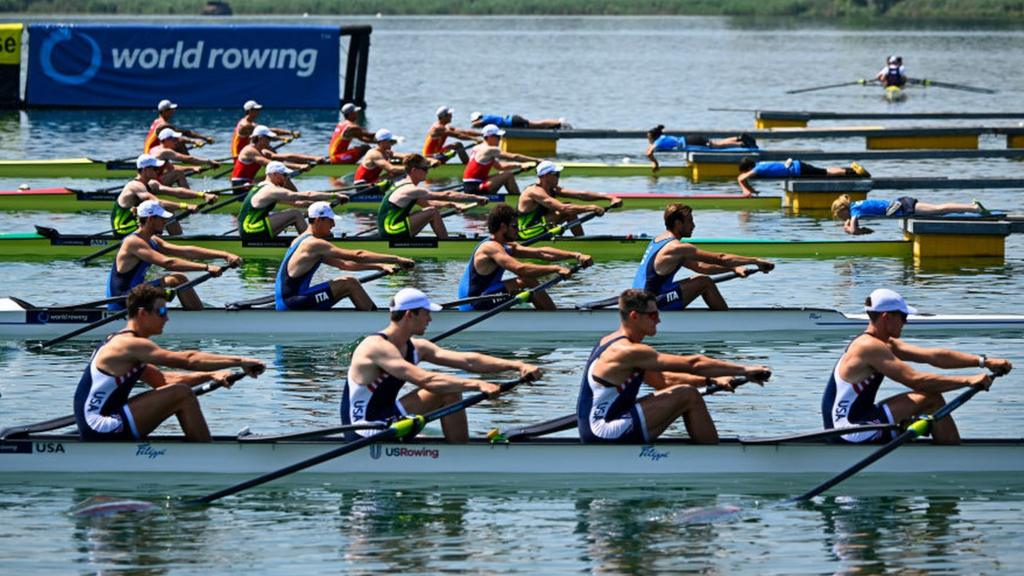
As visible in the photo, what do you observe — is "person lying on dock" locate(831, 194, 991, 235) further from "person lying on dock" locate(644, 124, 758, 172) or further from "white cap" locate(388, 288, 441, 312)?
"white cap" locate(388, 288, 441, 312)

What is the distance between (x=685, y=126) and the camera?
152ft

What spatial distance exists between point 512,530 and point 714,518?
1.46m

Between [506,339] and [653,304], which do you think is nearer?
[653,304]

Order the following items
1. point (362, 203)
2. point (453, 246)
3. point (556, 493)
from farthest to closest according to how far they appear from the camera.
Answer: point (362, 203) < point (453, 246) < point (556, 493)

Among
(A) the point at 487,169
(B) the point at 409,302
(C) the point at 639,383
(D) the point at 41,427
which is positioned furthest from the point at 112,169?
(C) the point at 639,383

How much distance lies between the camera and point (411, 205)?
Result: 76.7ft

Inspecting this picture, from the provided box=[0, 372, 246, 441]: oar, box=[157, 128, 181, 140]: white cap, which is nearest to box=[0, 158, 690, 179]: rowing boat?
box=[157, 128, 181, 140]: white cap

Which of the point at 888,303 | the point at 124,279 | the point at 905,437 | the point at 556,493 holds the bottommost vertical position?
the point at 556,493

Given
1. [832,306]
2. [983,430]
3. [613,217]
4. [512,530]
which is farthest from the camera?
[613,217]

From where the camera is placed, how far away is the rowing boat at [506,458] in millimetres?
13078

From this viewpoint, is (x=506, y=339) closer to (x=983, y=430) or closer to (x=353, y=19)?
(x=983, y=430)

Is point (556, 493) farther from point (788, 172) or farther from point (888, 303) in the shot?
point (788, 172)

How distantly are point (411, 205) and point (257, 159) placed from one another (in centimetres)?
695

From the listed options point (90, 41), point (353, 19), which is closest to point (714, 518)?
point (90, 41)
